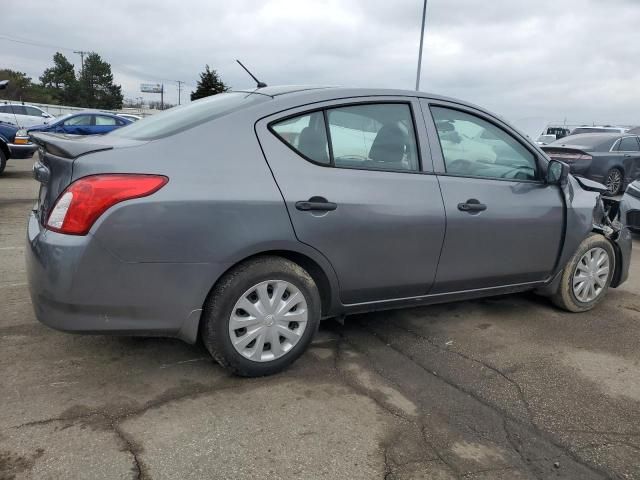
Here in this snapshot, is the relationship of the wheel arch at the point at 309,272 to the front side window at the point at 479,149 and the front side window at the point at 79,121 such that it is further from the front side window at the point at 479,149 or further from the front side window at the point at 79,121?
the front side window at the point at 79,121

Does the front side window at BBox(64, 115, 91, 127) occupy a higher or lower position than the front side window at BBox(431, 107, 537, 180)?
lower

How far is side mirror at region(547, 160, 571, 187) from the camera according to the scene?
3.77 m

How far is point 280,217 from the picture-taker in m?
2.77

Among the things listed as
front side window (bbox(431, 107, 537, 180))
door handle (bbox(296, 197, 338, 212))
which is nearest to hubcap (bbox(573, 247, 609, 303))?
front side window (bbox(431, 107, 537, 180))

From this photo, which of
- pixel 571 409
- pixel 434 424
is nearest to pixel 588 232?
pixel 571 409

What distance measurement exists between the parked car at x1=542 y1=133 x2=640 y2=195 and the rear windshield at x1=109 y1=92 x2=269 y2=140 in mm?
9982

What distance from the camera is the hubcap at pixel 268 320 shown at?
2793mm

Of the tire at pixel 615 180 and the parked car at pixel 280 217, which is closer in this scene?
the parked car at pixel 280 217

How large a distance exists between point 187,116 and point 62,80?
92.2m

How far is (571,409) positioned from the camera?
281 cm

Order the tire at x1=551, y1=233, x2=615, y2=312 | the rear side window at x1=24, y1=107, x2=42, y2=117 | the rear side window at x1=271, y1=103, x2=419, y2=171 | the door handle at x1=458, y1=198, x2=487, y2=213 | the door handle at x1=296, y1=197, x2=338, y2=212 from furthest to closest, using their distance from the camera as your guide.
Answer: the rear side window at x1=24, y1=107, x2=42, y2=117 < the tire at x1=551, y1=233, x2=615, y2=312 < the door handle at x1=458, y1=198, x2=487, y2=213 < the rear side window at x1=271, y1=103, x2=419, y2=171 < the door handle at x1=296, y1=197, x2=338, y2=212

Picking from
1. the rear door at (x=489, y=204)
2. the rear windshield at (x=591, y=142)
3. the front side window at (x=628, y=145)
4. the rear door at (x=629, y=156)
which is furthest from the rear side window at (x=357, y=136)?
the front side window at (x=628, y=145)

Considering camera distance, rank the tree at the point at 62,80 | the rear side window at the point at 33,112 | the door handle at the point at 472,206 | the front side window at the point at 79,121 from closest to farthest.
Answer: the door handle at the point at 472,206, the front side window at the point at 79,121, the rear side window at the point at 33,112, the tree at the point at 62,80

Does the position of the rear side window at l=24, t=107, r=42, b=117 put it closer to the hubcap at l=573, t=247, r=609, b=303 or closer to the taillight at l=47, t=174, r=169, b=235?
the taillight at l=47, t=174, r=169, b=235
